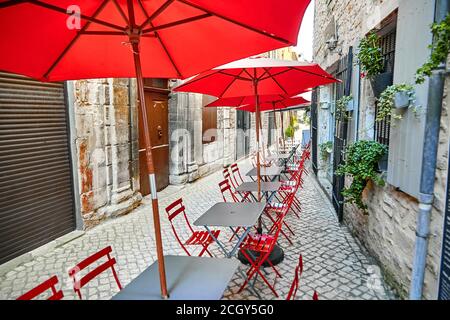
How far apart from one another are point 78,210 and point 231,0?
444 centimetres

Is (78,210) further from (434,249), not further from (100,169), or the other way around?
(434,249)

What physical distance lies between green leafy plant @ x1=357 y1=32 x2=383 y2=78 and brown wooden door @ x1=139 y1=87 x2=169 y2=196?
4829 millimetres

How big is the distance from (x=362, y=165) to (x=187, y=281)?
2705 mm

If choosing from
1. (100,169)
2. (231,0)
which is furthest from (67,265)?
(231,0)

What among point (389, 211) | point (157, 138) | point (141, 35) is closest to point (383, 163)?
point (389, 211)

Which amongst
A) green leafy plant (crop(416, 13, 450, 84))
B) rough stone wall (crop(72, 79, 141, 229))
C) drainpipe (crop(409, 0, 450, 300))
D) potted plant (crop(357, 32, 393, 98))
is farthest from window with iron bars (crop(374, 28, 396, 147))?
rough stone wall (crop(72, 79, 141, 229))

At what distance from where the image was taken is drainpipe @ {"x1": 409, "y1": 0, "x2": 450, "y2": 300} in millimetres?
2438

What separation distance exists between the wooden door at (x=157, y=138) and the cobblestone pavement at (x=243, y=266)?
137 cm

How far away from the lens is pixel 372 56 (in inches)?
154

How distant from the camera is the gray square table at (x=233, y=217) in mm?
3271

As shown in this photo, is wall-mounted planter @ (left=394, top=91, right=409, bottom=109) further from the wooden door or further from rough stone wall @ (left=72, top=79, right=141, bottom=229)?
the wooden door

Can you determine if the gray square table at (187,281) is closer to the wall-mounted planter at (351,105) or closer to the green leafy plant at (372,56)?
the green leafy plant at (372,56)

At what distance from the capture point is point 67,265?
411 centimetres
